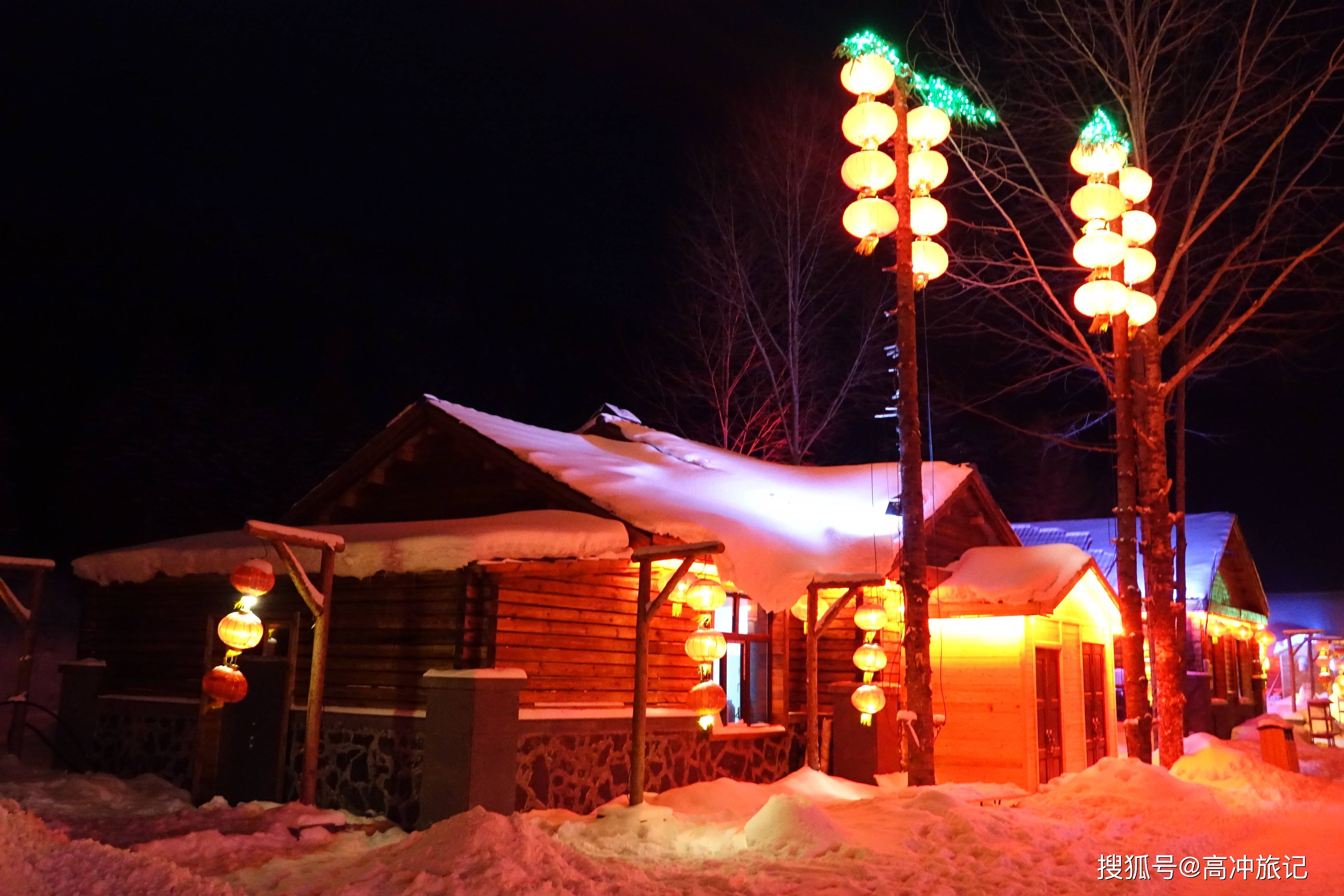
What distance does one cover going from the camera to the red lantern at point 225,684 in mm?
11086

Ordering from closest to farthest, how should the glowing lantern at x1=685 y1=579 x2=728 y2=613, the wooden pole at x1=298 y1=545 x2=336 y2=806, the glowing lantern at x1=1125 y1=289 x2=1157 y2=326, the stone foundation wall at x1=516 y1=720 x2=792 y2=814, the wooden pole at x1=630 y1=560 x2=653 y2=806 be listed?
the wooden pole at x1=298 y1=545 x2=336 y2=806 → the wooden pole at x1=630 y1=560 x2=653 y2=806 → the stone foundation wall at x1=516 y1=720 x2=792 y2=814 → the glowing lantern at x1=685 y1=579 x2=728 y2=613 → the glowing lantern at x1=1125 y1=289 x2=1157 y2=326

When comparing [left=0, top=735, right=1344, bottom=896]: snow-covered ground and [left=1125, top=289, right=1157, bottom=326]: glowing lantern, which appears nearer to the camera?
[left=0, top=735, right=1344, bottom=896]: snow-covered ground

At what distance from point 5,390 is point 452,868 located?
3179 cm

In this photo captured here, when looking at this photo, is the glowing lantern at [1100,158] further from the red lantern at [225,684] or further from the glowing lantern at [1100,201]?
the red lantern at [225,684]

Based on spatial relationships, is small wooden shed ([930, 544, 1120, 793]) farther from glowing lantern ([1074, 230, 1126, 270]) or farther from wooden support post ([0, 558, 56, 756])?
wooden support post ([0, 558, 56, 756])

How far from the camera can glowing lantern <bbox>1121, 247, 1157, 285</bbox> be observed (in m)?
13.8

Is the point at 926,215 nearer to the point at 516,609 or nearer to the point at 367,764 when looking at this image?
the point at 516,609

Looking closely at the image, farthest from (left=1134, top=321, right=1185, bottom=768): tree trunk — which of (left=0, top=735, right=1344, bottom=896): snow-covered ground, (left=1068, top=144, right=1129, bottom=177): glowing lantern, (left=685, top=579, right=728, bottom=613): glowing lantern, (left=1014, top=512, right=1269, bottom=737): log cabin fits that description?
(left=1014, top=512, right=1269, bottom=737): log cabin

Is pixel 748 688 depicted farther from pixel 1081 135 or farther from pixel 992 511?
pixel 1081 135

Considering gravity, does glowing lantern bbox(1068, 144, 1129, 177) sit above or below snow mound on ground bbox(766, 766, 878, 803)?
above

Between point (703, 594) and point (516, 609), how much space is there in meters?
2.21

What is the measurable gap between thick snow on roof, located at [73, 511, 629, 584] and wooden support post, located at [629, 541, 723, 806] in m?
0.58

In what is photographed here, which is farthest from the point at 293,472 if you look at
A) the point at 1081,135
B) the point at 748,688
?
the point at 1081,135

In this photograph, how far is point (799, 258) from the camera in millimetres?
23953
